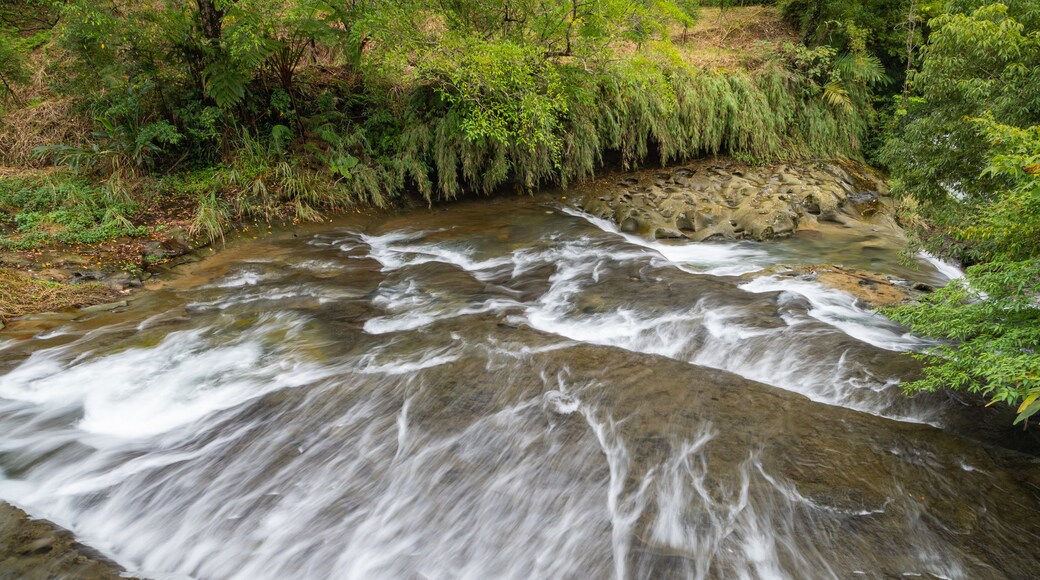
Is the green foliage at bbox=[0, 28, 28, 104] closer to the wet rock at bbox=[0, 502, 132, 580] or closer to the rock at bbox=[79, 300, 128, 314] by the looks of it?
the rock at bbox=[79, 300, 128, 314]

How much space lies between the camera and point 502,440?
429 cm

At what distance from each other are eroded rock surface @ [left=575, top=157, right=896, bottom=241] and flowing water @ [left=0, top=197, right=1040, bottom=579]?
255 cm

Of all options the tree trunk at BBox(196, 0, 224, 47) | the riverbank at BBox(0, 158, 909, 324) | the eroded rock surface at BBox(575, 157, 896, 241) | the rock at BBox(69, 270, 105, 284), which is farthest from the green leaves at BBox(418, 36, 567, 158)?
the rock at BBox(69, 270, 105, 284)

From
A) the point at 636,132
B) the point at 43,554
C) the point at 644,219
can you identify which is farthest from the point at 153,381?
the point at 636,132

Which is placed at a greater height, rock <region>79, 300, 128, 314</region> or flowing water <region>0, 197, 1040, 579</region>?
rock <region>79, 300, 128, 314</region>

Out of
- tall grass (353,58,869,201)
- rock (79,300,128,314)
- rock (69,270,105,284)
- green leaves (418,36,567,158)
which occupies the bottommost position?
rock (79,300,128,314)

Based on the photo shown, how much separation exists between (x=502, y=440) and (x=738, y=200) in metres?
7.83

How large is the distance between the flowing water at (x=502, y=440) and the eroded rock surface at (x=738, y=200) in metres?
2.55

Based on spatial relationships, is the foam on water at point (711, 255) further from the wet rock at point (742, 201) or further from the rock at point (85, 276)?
the rock at point (85, 276)

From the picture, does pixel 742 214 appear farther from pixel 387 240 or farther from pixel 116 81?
pixel 116 81

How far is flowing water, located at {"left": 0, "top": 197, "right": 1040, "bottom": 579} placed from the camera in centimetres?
336

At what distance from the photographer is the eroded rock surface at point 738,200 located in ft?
30.2

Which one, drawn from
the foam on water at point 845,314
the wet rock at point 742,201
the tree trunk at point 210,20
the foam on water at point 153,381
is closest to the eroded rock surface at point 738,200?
the wet rock at point 742,201

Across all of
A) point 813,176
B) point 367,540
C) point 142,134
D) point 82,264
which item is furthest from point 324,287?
point 813,176
